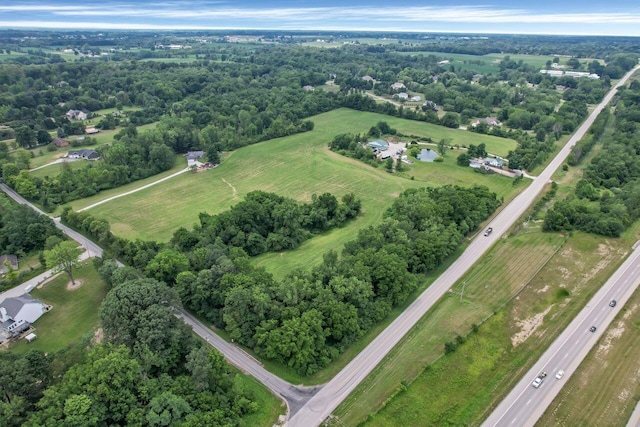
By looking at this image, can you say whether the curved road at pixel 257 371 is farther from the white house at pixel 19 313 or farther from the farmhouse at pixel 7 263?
the farmhouse at pixel 7 263

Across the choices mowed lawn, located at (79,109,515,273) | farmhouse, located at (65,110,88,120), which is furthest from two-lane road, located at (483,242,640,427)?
farmhouse, located at (65,110,88,120)

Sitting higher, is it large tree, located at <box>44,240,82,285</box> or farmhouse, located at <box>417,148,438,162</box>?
large tree, located at <box>44,240,82,285</box>

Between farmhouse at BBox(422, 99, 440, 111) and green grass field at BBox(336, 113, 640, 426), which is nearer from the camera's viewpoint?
green grass field at BBox(336, 113, 640, 426)

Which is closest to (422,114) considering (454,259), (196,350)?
(454,259)

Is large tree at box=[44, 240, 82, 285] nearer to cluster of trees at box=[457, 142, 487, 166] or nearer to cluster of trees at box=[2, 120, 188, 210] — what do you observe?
cluster of trees at box=[2, 120, 188, 210]

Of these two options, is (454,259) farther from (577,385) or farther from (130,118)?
(130,118)

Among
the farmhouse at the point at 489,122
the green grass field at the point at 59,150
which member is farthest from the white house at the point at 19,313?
the farmhouse at the point at 489,122
